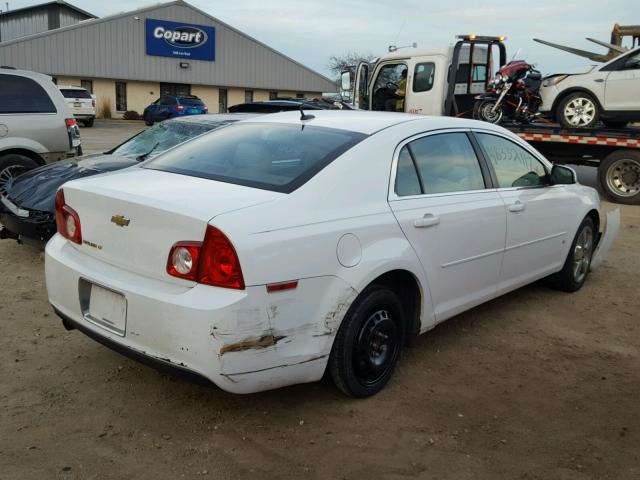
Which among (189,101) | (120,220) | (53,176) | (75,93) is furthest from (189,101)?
(120,220)

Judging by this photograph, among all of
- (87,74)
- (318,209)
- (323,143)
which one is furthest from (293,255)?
(87,74)

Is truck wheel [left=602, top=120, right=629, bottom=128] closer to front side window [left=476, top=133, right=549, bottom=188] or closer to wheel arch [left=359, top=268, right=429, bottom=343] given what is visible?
front side window [left=476, top=133, right=549, bottom=188]

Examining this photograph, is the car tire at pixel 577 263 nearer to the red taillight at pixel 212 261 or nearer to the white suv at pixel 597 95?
the red taillight at pixel 212 261

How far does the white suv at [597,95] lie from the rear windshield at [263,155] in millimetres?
8543

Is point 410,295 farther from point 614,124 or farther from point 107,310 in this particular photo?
point 614,124

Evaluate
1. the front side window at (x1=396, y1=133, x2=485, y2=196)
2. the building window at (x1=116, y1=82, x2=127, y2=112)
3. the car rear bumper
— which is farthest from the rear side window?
the building window at (x1=116, y1=82, x2=127, y2=112)

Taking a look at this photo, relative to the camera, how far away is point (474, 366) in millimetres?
4000

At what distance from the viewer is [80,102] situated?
2823cm

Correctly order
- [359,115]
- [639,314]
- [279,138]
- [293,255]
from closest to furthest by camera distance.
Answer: [293,255] → [279,138] → [359,115] → [639,314]

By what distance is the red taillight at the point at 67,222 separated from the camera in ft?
11.0

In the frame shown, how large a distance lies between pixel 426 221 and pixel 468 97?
32.8ft

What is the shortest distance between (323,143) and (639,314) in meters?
3.24

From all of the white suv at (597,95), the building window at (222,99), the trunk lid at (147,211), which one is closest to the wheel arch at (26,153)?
the trunk lid at (147,211)

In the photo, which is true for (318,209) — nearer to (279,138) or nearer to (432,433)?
(279,138)
